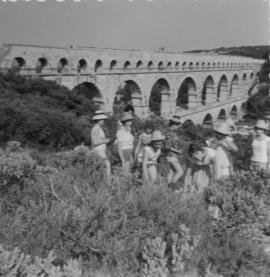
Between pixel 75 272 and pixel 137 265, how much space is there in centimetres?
46

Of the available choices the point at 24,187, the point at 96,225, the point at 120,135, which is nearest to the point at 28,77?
the point at 120,135

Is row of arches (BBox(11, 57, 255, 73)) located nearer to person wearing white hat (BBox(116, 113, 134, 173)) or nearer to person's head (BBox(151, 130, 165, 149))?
person wearing white hat (BBox(116, 113, 134, 173))

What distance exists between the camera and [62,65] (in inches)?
634

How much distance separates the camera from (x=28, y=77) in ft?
47.4

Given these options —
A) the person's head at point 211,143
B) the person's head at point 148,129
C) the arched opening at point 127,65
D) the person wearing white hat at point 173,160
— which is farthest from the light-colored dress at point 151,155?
the arched opening at point 127,65

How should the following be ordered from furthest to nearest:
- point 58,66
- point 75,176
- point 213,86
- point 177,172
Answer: point 213,86 → point 58,66 → point 177,172 → point 75,176

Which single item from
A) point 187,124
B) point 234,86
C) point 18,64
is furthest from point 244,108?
point 18,64

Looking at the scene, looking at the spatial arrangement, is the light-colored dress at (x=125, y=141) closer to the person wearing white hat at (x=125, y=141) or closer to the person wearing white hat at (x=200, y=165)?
the person wearing white hat at (x=125, y=141)

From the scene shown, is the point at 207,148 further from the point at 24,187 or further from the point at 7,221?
the point at 7,221

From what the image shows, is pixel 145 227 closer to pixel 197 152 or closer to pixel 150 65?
pixel 197 152

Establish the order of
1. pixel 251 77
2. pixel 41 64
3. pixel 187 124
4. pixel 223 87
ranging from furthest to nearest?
pixel 251 77 < pixel 223 87 < pixel 187 124 < pixel 41 64

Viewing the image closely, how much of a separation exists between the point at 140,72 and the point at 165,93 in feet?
15.0

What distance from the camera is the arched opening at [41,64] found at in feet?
49.0

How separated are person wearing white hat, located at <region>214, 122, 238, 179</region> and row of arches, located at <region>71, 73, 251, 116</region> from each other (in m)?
14.5
